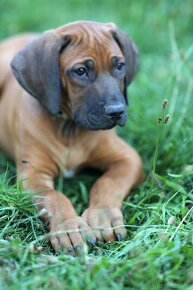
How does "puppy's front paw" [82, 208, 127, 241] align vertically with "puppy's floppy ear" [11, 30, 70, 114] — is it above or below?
below

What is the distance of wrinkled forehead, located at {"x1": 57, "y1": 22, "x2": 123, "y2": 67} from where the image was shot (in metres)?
4.58

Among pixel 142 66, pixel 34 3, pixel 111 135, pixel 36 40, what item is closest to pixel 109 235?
pixel 111 135

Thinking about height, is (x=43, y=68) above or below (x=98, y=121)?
above

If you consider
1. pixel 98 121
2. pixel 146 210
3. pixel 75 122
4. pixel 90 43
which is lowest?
pixel 146 210

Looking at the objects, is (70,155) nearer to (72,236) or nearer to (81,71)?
(81,71)

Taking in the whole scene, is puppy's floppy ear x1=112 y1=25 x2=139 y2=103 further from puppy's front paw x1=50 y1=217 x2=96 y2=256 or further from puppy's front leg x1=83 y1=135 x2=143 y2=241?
puppy's front paw x1=50 y1=217 x2=96 y2=256

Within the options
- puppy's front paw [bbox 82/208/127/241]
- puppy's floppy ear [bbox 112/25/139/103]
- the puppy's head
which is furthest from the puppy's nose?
puppy's front paw [bbox 82/208/127/241]

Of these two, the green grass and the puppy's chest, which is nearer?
the green grass

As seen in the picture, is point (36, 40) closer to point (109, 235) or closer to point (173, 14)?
point (109, 235)

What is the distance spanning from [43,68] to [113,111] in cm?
74

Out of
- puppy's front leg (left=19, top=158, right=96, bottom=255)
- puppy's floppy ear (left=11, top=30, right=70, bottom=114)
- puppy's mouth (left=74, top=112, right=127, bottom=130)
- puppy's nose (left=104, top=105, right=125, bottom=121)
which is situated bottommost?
puppy's front leg (left=19, top=158, right=96, bottom=255)

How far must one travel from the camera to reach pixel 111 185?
187 inches

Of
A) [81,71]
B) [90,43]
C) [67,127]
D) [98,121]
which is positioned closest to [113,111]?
[98,121]

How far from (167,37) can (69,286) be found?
213 inches
